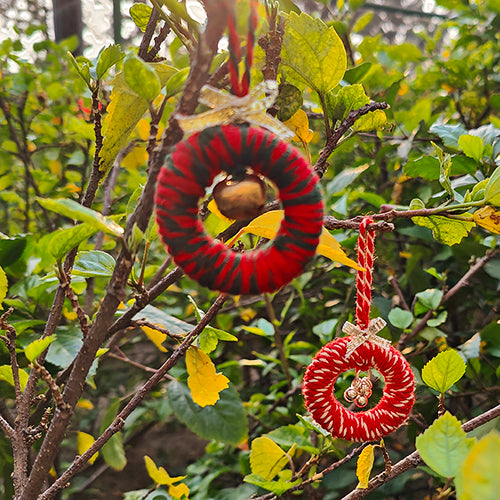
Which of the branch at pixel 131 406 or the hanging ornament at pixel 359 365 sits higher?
the branch at pixel 131 406

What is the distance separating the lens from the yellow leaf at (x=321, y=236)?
0.51m

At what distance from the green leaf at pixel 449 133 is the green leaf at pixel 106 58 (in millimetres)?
622

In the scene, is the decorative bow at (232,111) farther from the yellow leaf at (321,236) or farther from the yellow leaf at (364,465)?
the yellow leaf at (364,465)

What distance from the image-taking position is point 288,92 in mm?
654

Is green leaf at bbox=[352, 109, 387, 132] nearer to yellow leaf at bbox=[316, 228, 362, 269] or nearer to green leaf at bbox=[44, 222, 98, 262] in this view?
yellow leaf at bbox=[316, 228, 362, 269]

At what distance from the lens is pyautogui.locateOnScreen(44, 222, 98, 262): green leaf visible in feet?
1.69

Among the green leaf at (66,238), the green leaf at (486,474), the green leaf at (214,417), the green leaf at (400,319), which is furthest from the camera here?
the green leaf at (214,417)

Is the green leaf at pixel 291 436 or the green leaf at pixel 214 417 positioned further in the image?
the green leaf at pixel 214 417

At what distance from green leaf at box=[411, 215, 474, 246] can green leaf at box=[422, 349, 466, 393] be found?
148 mm

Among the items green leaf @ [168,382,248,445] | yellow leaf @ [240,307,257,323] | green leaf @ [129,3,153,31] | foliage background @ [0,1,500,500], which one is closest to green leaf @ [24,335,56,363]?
foliage background @ [0,1,500,500]

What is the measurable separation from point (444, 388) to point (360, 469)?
0.15 meters

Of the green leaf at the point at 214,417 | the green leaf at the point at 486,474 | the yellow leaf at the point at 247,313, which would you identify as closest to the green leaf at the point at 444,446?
the green leaf at the point at 486,474

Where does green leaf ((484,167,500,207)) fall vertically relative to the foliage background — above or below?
below

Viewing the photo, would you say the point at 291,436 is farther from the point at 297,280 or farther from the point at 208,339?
the point at 297,280
